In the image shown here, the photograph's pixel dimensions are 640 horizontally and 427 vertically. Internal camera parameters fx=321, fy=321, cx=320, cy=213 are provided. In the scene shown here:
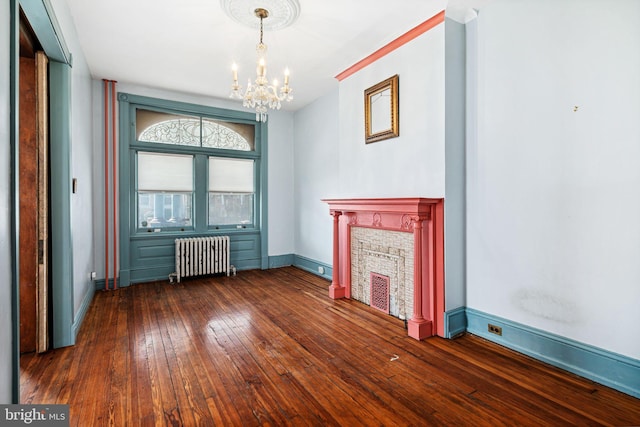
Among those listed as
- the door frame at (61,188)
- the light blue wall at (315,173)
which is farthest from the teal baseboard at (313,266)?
the door frame at (61,188)

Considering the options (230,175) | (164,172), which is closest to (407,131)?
(230,175)

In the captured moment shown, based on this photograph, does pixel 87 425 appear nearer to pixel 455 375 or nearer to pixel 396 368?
pixel 396 368

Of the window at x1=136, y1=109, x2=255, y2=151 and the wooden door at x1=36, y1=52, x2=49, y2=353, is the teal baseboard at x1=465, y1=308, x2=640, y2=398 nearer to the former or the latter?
the wooden door at x1=36, y1=52, x2=49, y2=353

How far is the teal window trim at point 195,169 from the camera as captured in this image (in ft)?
16.5

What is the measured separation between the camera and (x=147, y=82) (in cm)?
498

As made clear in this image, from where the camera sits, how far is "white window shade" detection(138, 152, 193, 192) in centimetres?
530

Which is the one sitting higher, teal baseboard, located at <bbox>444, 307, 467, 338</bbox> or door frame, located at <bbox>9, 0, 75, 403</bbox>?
door frame, located at <bbox>9, 0, 75, 403</bbox>

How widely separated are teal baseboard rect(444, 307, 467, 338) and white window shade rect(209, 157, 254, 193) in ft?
14.1

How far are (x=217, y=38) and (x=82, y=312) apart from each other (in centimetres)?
339

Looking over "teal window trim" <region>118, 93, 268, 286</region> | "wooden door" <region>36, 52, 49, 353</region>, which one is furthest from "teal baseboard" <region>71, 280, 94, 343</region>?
"teal window trim" <region>118, 93, 268, 286</region>

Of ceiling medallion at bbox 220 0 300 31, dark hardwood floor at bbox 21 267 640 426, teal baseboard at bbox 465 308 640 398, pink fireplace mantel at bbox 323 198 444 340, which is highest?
ceiling medallion at bbox 220 0 300 31

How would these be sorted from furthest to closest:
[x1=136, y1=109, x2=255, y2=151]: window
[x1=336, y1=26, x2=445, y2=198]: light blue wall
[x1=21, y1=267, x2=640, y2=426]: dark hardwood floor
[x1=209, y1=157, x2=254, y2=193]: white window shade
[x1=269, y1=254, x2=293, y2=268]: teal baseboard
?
1. [x1=269, y1=254, x2=293, y2=268]: teal baseboard
2. [x1=209, y1=157, x2=254, y2=193]: white window shade
3. [x1=136, y1=109, x2=255, y2=151]: window
4. [x1=336, y1=26, x2=445, y2=198]: light blue wall
5. [x1=21, y1=267, x2=640, y2=426]: dark hardwood floor

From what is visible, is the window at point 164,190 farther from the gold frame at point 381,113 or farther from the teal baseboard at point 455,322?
the teal baseboard at point 455,322

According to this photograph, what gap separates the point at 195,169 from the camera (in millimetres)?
5648
